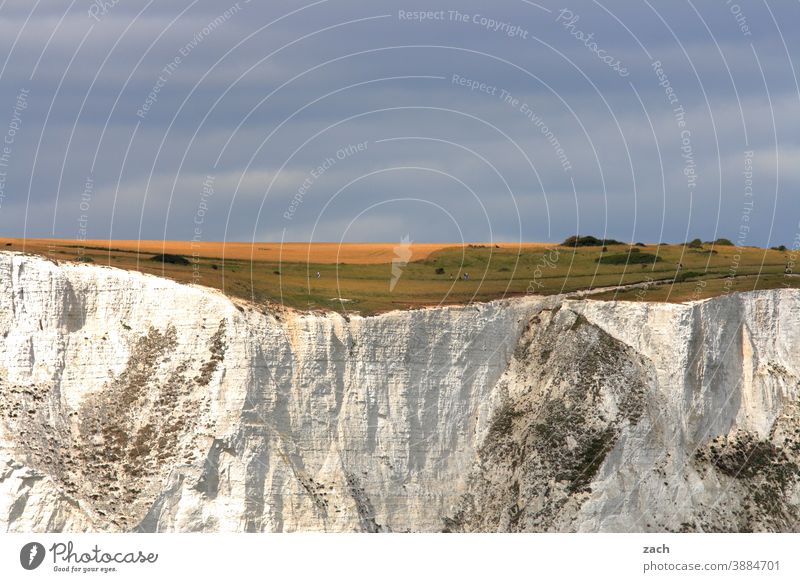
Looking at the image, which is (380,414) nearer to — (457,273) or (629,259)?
(457,273)

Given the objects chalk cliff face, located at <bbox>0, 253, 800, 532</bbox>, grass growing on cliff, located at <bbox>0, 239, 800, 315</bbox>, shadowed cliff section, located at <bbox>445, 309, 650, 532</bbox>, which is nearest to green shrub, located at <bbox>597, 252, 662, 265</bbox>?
grass growing on cliff, located at <bbox>0, 239, 800, 315</bbox>

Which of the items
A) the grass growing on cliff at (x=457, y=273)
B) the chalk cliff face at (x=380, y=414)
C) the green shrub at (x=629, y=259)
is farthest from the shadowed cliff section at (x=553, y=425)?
the green shrub at (x=629, y=259)

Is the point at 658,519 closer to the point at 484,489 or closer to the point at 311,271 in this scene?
the point at 484,489

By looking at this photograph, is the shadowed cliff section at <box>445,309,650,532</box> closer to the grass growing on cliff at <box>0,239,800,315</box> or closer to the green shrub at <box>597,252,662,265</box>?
the grass growing on cliff at <box>0,239,800,315</box>

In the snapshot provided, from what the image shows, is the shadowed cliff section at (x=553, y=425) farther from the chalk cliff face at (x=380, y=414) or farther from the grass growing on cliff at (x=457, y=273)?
the grass growing on cliff at (x=457, y=273)

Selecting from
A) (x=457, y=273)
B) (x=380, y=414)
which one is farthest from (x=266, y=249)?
(x=380, y=414)
